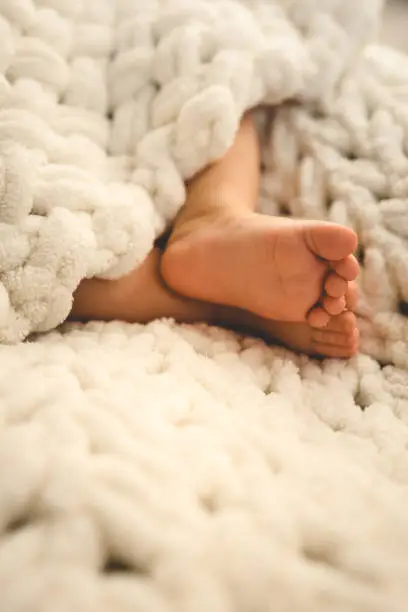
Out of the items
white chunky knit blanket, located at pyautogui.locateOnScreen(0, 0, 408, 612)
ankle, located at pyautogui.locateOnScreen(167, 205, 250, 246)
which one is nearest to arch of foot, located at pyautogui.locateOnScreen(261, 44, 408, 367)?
white chunky knit blanket, located at pyautogui.locateOnScreen(0, 0, 408, 612)

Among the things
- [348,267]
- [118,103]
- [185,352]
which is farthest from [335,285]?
[118,103]

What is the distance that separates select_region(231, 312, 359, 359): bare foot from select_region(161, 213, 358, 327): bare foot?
0.01 m

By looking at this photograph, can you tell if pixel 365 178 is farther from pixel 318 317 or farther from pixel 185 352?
pixel 185 352

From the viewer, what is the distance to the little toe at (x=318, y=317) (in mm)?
604

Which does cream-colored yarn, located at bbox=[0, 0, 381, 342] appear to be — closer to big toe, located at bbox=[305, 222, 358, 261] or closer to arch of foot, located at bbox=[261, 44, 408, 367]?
arch of foot, located at bbox=[261, 44, 408, 367]

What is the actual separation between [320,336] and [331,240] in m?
0.11

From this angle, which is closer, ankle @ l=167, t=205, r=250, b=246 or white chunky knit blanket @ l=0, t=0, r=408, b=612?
white chunky knit blanket @ l=0, t=0, r=408, b=612

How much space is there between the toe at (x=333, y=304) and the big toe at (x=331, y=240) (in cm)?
5

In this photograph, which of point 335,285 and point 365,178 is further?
point 365,178

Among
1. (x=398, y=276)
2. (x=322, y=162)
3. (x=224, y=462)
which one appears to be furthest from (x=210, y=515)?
A: (x=322, y=162)

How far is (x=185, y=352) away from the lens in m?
0.55

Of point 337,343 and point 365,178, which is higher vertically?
point 365,178

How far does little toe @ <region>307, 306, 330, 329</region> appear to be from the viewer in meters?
0.60

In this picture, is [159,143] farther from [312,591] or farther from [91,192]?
[312,591]
